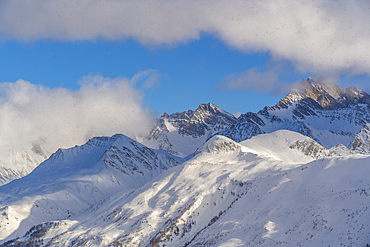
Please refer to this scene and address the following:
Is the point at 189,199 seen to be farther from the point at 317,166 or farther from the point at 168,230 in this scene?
the point at 317,166

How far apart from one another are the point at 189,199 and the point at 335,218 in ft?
184

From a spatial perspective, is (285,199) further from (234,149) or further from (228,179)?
(234,149)

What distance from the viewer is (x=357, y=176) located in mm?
97688

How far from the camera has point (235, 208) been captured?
115438 mm

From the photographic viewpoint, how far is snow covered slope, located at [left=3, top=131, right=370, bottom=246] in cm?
8156

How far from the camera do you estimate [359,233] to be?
68.0m

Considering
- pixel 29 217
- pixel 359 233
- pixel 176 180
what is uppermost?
pixel 29 217

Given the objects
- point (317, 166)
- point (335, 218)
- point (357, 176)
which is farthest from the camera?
point (317, 166)

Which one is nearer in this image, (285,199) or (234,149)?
(285,199)

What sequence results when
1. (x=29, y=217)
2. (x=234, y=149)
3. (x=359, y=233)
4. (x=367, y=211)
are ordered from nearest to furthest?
(x=359, y=233), (x=367, y=211), (x=234, y=149), (x=29, y=217)

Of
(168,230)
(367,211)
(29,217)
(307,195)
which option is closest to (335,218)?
(367,211)

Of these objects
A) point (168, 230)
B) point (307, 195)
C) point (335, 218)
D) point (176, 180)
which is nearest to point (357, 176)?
point (307, 195)

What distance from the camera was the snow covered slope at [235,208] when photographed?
268 feet

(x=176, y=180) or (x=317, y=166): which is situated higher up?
(x=176, y=180)
